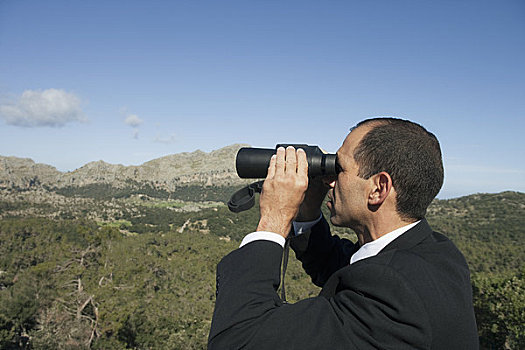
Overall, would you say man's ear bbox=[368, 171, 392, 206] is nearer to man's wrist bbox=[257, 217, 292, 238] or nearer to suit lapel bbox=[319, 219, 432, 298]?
suit lapel bbox=[319, 219, 432, 298]

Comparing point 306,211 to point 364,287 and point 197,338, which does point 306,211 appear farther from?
point 197,338

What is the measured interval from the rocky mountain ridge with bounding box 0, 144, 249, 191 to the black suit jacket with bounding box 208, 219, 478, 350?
310 ft

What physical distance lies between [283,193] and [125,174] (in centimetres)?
11905

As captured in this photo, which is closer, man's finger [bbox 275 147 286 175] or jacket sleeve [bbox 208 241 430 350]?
jacket sleeve [bbox 208 241 430 350]

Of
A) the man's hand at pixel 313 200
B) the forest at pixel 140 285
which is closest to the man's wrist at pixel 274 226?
the man's hand at pixel 313 200

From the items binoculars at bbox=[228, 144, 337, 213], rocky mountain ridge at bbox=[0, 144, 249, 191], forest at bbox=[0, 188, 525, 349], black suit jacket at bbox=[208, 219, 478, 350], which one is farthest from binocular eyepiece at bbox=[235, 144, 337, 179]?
rocky mountain ridge at bbox=[0, 144, 249, 191]

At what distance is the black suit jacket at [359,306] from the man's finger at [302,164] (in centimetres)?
24

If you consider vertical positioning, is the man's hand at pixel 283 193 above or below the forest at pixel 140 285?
above

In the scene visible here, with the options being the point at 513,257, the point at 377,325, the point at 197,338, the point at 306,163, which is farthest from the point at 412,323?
the point at 513,257

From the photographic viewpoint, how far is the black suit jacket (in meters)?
0.72

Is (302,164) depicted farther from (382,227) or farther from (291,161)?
(382,227)

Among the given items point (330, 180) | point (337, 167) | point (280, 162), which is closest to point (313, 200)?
point (330, 180)

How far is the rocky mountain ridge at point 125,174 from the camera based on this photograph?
101 metres

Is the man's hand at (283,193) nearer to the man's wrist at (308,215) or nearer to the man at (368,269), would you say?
the man at (368,269)
